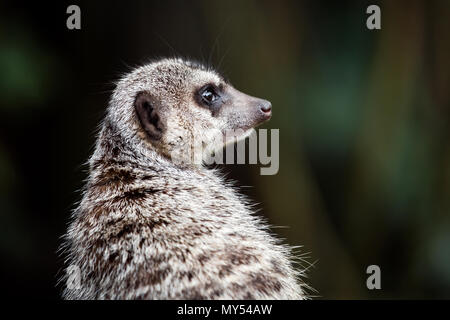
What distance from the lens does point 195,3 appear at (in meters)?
4.72

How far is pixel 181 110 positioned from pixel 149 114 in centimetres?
17

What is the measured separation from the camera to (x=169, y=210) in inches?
91.9

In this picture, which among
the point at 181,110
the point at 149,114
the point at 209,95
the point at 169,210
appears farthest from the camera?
the point at 209,95

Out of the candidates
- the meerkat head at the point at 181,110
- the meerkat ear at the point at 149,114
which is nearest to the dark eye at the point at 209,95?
the meerkat head at the point at 181,110

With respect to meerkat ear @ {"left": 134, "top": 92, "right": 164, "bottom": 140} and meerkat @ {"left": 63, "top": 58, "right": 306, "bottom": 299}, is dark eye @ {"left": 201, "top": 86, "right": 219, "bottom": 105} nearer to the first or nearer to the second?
meerkat @ {"left": 63, "top": 58, "right": 306, "bottom": 299}

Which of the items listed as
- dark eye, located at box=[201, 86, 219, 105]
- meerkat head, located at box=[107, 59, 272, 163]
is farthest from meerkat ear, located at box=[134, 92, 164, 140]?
dark eye, located at box=[201, 86, 219, 105]

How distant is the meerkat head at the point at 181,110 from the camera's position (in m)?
2.75

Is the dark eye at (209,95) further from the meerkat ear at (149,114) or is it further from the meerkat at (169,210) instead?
the meerkat ear at (149,114)

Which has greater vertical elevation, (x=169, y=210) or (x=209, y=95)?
(x=209, y=95)

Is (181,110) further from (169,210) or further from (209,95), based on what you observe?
(169,210)

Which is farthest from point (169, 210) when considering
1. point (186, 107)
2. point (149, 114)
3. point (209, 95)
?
point (209, 95)

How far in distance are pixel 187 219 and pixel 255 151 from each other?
1668 mm

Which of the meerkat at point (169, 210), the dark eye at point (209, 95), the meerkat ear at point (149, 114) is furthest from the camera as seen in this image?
the dark eye at point (209, 95)

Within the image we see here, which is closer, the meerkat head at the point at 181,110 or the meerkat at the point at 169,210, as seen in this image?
the meerkat at the point at 169,210
